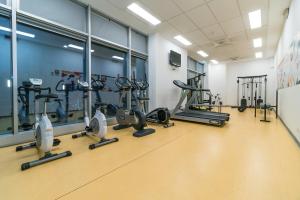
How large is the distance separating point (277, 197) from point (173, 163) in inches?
39.4

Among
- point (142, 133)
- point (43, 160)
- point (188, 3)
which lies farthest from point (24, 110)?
point (188, 3)

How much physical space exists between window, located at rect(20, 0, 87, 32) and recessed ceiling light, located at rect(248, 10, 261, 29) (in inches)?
178

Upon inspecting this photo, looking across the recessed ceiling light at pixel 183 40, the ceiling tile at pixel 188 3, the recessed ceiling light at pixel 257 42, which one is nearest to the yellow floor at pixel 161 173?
the ceiling tile at pixel 188 3

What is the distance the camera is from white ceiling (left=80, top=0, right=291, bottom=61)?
358cm

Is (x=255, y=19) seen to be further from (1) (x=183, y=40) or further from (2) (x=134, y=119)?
(2) (x=134, y=119)

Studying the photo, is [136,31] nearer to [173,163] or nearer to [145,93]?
[145,93]

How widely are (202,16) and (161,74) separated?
228cm

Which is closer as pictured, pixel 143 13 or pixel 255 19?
pixel 143 13

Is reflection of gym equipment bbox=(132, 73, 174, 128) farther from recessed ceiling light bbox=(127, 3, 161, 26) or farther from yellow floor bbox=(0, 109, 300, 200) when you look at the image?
recessed ceiling light bbox=(127, 3, 161, 26)

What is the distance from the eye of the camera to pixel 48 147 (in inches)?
75.0

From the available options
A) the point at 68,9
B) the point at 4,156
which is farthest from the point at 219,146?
the point at 68,9

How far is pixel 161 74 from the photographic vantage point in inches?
221

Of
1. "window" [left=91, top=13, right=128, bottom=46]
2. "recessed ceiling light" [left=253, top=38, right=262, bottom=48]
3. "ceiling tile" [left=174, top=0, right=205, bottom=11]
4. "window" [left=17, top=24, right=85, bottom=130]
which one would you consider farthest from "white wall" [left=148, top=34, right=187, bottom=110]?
"recessed ceiling light" [left=253, top=38, right=262, bottom=48]

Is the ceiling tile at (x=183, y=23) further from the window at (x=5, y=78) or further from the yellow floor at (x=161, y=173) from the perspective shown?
the window at (x=5, y=78)
